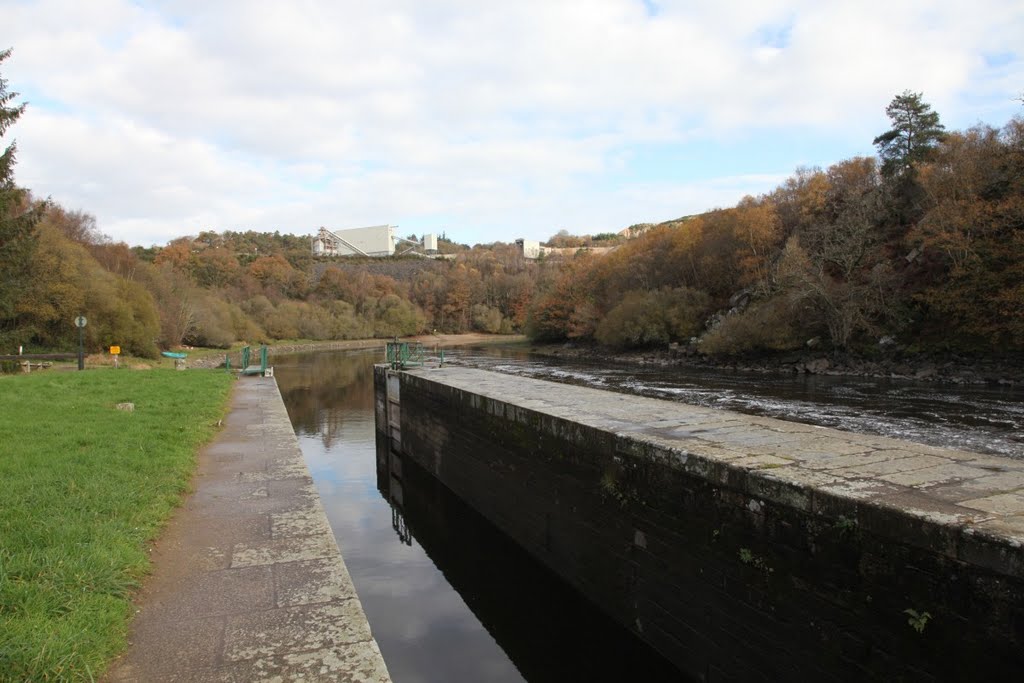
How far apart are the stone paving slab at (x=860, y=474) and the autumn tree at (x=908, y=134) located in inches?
1871

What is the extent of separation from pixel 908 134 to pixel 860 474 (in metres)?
53.7

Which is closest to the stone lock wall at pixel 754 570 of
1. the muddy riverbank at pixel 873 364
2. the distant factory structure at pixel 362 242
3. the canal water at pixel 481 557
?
the canal water at pixel 481 557

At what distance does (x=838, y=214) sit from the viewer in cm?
4225

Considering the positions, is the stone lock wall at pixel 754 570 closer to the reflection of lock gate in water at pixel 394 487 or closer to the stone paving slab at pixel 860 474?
the stone paving slab at pixel 860 474

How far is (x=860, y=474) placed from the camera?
464 centimetres

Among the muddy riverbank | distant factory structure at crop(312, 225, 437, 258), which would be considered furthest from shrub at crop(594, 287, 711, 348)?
distant factory structure at crop(312, 225, 437, 258)

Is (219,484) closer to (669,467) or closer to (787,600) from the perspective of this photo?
(669,467)

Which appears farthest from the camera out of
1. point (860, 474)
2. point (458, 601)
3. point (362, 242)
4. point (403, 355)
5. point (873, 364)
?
point (362, 242)

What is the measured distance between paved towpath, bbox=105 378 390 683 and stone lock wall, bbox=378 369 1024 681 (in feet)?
8.59

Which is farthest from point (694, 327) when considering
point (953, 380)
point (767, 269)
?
point (953, 380)

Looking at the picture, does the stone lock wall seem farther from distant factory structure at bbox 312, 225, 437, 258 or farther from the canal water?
distant factory structure at bbox 312, 225, 437, 258

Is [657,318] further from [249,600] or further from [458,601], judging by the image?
[249,600]

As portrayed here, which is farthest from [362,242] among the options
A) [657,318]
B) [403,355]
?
[403,355]

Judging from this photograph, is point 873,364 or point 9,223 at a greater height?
Answer: point 9,223
